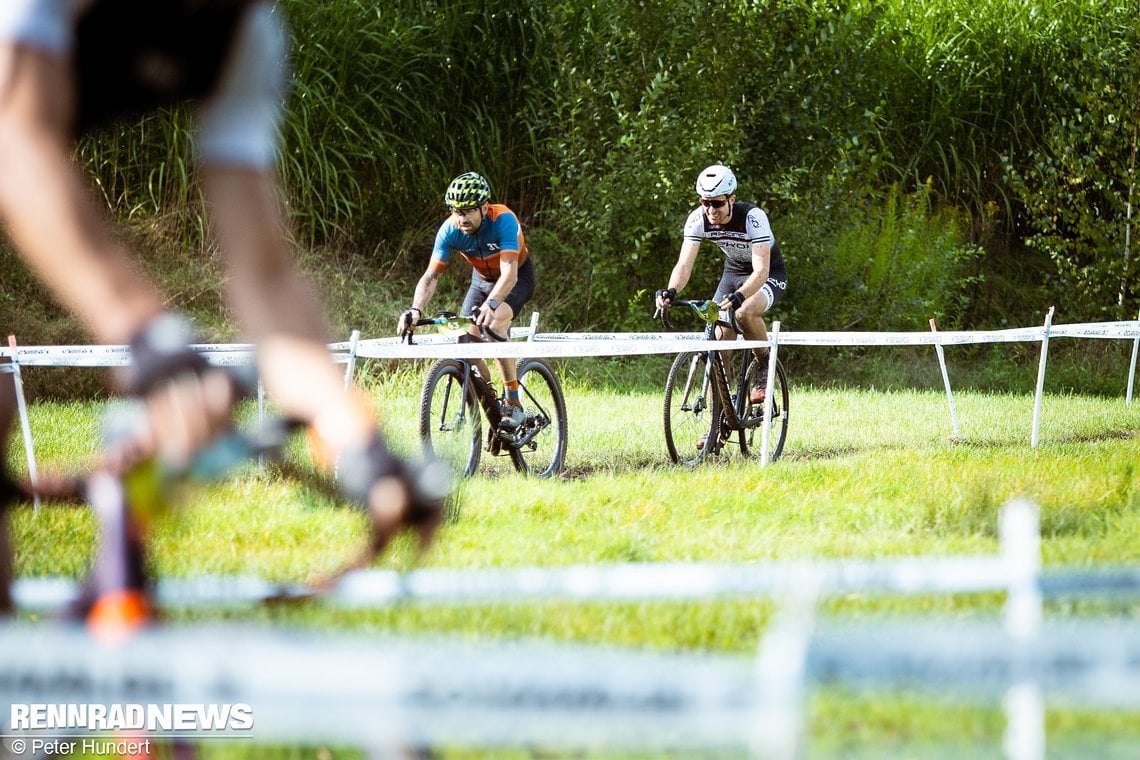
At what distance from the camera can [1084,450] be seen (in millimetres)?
9734

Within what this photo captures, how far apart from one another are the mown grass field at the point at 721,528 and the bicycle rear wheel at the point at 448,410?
297 millimetres

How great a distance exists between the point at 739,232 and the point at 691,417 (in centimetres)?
145

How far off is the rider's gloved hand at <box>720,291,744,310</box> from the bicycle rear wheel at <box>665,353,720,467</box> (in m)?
0.41

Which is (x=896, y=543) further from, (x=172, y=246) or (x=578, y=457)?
(x=172, y=246)

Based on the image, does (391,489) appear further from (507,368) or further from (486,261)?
(486,261)

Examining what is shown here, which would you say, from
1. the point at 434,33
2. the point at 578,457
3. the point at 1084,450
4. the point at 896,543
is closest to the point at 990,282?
the point at 434,33

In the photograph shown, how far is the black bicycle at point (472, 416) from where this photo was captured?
7.80m

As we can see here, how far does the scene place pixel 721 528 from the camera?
20.7 ft

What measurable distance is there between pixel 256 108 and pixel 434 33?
1648 cm

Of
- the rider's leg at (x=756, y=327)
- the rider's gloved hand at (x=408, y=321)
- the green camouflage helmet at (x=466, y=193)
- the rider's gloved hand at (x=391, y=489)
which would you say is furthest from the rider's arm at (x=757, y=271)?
the rider's gloved hand at (x=391, y=489)

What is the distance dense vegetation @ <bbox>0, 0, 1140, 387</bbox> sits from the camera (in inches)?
632

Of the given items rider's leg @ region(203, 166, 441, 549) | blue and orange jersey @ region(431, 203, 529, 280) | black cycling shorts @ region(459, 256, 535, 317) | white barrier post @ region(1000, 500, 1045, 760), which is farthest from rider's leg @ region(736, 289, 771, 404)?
rider's leg @ region(203, 166, 441, 549)

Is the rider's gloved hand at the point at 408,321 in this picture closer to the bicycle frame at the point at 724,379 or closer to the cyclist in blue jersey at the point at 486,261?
the cyclist in blue jersey at the point at 486,261

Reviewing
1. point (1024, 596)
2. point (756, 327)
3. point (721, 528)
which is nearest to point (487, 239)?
point (756, 327)
